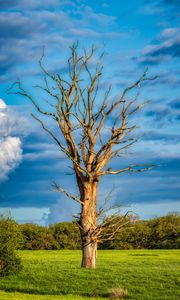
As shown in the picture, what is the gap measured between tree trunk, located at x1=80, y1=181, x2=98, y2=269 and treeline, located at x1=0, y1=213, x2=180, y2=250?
30012 millimetres

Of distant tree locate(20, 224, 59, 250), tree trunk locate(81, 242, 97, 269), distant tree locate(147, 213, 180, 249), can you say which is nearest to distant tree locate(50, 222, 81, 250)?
distant tree locate(20, 224, 59, 250)

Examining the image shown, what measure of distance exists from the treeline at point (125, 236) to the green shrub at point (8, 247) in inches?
1108

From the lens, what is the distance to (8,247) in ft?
106

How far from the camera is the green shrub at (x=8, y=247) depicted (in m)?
31.3

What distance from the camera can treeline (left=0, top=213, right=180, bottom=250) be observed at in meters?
62.2

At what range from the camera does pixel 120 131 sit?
3219cm

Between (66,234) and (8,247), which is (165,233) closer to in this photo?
(66,234)

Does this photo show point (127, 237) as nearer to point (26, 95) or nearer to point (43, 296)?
point (26, 95)

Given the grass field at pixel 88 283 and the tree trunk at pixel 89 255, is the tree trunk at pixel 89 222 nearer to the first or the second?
the tree trunk at pixel 89 255

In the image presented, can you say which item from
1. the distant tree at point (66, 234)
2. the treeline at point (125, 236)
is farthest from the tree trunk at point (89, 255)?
the distant tree at point (66, 234)

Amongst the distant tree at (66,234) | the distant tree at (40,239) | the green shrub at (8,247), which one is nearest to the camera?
the green shrub at (8,247)

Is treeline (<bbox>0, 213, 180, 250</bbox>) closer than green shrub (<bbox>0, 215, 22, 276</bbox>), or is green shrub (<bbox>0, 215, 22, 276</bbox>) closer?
green shrub (<bbox>0, 215, 22, 276</bbox>)

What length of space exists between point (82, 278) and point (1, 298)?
5.49 meters

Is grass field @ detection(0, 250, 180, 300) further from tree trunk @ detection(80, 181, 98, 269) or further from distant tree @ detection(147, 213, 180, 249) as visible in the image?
distant tree @ detection(147, 213, 180, 249)
